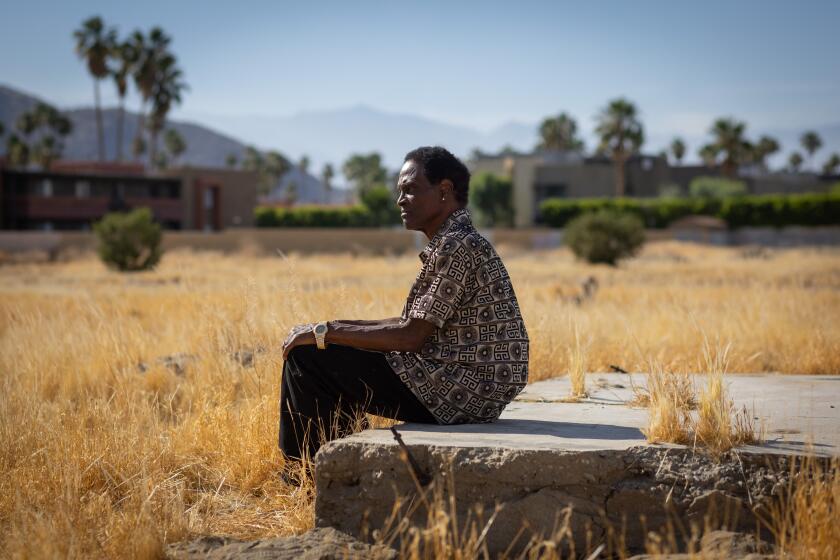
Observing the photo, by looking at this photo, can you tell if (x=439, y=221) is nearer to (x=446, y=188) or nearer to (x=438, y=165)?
(x=446, y=188)

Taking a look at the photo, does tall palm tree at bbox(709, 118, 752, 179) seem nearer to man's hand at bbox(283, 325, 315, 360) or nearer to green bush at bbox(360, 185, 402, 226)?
green bush at bbox(360, 185, 402, 226)

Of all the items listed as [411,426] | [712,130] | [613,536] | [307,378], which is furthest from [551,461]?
[712,130]

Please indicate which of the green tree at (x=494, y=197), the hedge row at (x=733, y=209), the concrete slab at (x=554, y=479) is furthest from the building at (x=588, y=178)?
the concrete slab at (x=554, y=479)

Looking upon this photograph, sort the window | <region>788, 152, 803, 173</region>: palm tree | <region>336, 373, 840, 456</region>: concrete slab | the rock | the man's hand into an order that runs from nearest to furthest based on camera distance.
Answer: the rock
<region>336, 373, 840, 456</region>: concrete slab
the man's hand
the window
<region>788, 152, 803, 173</region>: palm tree

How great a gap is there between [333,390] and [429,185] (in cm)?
111

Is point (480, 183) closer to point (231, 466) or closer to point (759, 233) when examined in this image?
point (759, 233)

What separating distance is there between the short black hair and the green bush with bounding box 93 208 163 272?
96.5 ft

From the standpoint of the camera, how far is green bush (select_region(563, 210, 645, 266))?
35438mm

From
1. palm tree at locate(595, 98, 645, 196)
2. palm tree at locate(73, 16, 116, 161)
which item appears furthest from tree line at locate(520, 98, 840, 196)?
palm tree at locate(73, 16, 116, 161)

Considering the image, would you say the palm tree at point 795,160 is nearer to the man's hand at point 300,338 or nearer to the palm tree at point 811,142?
the palm tree at point 811,142

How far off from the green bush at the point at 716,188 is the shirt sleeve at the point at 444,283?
74.1m

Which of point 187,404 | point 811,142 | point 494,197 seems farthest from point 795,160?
point 187,404

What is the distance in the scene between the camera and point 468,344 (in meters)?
4.36

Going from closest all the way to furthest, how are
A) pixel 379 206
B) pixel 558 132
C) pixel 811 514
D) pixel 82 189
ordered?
pixel 811 514
pixel 82 189
pixel 379 206
pixel 558 132
